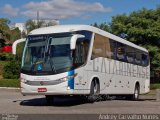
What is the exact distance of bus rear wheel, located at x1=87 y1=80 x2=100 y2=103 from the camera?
65.2ft

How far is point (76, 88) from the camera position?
18562mm

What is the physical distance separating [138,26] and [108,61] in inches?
1153

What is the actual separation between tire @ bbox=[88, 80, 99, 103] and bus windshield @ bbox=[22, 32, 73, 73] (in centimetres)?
234

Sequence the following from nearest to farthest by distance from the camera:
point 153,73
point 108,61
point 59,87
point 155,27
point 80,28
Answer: point 59,87 < point 80,28 < point 108,61 < point 155,27 < point 153,73

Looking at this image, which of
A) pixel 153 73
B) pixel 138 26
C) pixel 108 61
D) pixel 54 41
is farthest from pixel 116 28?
pixel 54 41

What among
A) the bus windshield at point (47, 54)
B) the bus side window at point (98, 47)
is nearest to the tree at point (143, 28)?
the bus side window at point (98, 47)

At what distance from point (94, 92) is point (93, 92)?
0.12 meters

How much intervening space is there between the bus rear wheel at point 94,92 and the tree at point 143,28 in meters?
29.1

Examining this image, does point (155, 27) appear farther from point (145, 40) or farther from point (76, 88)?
point (76, 88)

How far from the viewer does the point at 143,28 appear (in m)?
50.4

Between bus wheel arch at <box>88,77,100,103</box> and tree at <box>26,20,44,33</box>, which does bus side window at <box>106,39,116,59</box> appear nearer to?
bus wheel arch at <box>88,77,100,103</box>

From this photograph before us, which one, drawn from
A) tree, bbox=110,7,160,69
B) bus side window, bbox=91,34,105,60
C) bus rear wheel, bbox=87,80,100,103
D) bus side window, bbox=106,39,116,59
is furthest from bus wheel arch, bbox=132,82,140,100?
tree, bbox=110,7,160,69

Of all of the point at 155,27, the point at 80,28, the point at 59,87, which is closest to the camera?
the point at 59,87

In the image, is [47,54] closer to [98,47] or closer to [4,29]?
[98,47]
